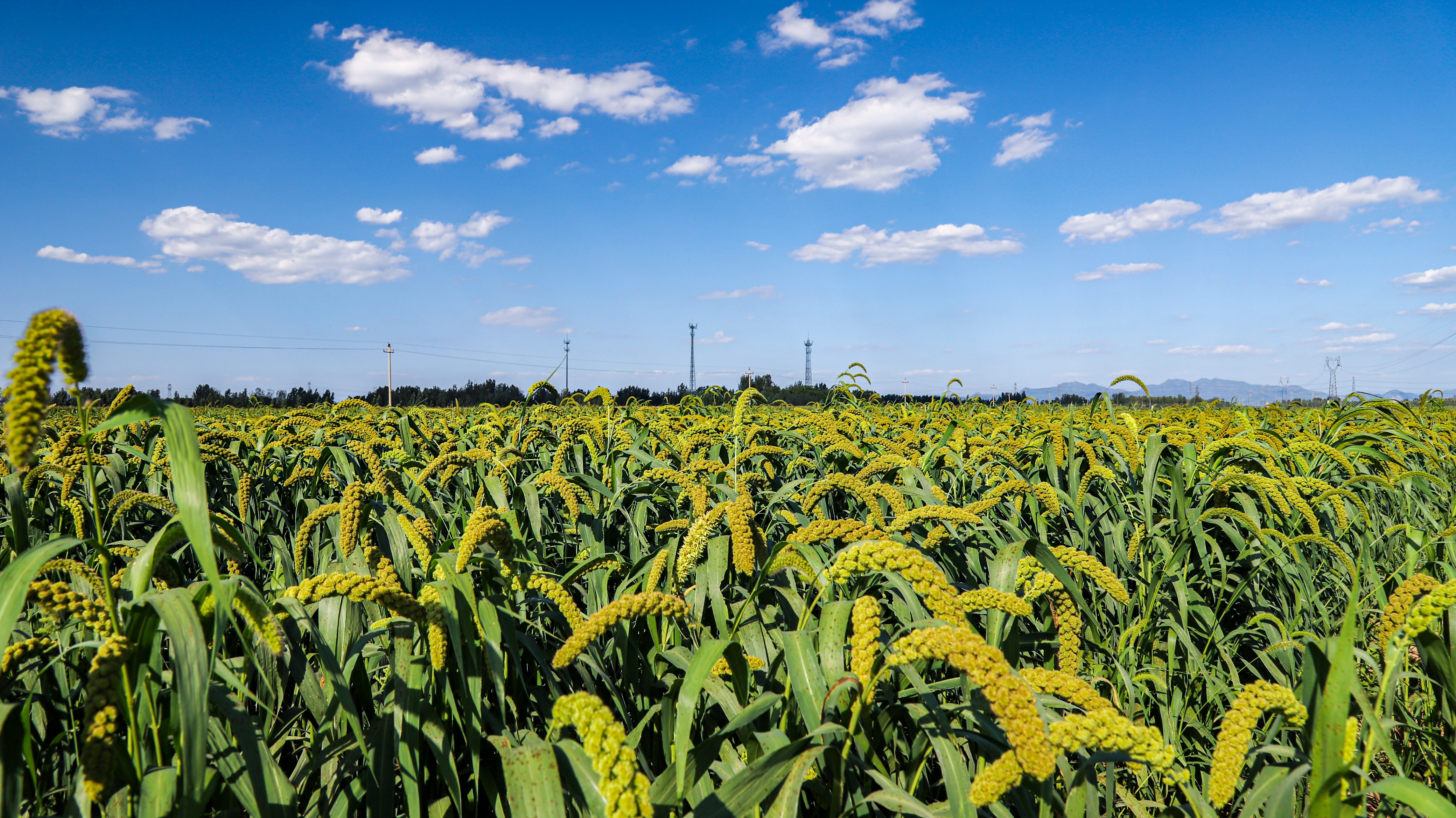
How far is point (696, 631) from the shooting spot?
6.38 ft

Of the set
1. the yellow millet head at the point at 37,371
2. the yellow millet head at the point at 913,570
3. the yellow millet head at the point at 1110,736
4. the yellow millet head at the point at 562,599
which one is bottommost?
the yellow millet head at the point at 1110,736

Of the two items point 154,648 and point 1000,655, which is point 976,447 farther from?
point 154,648

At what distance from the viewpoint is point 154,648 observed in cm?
145

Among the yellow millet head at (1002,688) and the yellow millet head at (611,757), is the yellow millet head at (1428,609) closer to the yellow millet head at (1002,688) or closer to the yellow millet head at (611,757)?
the yellow millet head at (1002,688)

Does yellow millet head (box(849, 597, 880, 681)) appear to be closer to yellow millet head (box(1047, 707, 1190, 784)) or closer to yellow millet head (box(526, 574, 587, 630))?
yellow millet head (box(1047, 707, 1190, 784))

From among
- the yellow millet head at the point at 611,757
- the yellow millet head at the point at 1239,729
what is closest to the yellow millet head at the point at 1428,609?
the yellow millet head at the point at 1239,729

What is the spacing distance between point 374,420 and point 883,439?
323cm

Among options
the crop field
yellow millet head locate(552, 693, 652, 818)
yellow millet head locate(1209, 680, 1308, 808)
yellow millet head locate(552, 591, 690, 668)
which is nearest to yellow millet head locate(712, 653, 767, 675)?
the crop field

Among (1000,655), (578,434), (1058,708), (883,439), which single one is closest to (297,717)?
(1000,655)

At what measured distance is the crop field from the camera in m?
1.11

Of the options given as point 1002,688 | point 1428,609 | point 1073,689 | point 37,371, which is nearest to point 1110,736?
point 1073,689

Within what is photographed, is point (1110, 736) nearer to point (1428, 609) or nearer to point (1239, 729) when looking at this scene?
point (1239, 729)

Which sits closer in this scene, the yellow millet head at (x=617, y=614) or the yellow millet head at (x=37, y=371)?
the yellow millet head at (x=37, y=371)

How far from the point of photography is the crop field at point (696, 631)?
1111 mm
